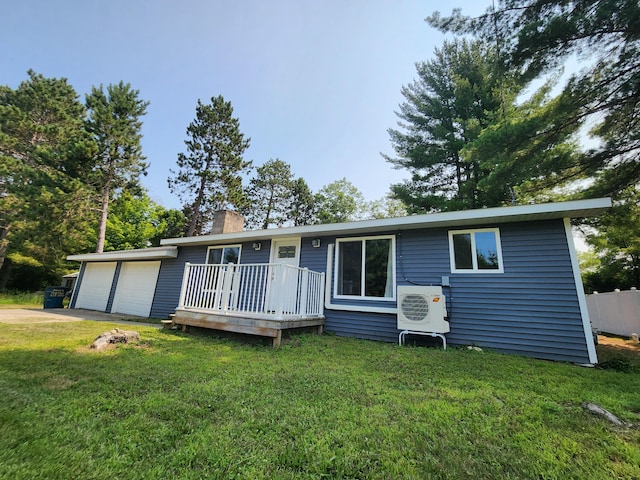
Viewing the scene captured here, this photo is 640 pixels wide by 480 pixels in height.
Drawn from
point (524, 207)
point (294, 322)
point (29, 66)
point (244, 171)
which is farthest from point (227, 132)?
point (524, 207)

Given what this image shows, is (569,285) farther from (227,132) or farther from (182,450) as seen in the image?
(227,132)

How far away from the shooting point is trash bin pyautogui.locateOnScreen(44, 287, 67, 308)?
10.8 metres

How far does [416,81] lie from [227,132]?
1163 centimetres

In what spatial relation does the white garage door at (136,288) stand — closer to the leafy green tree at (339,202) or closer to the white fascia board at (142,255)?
the white fascia board at (142,255)

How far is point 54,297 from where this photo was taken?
10.9 meters

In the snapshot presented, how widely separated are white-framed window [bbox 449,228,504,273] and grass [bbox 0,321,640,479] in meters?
1.85

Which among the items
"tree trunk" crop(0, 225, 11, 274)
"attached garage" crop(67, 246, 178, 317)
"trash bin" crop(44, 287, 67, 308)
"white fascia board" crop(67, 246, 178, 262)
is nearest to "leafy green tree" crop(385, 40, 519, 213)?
"white fascia board" crop(67, 246, 178, 262)

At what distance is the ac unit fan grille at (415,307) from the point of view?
4.81 metres

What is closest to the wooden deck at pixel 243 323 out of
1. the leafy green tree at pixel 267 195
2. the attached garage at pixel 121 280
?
the attached garage at pixel 121 280

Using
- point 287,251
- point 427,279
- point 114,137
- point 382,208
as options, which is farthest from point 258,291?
point 382,208

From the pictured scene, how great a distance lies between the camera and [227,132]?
57.7 ft

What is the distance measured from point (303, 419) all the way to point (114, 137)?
60.3 ft

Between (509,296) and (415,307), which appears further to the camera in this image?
(415,307)

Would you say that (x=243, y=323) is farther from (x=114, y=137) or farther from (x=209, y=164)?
(x=114, y=137)
